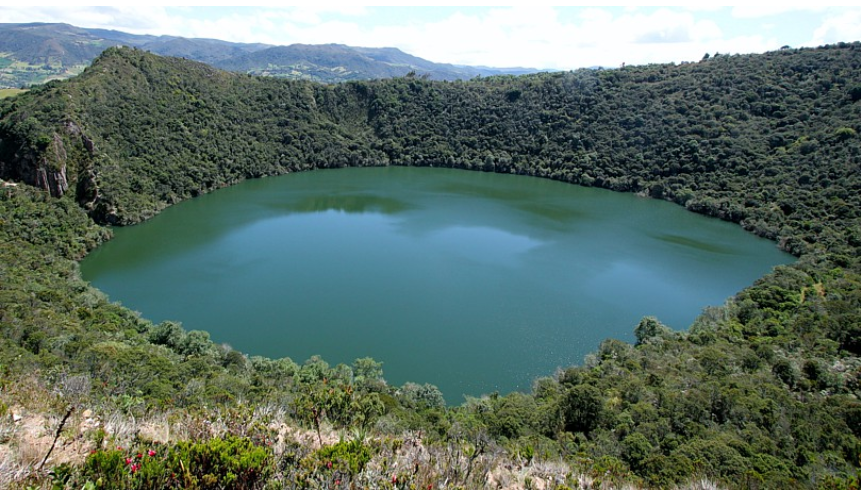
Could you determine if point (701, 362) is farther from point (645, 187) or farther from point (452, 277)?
point (645, 187)

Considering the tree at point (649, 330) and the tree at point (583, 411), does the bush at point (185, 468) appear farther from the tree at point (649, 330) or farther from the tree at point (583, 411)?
the tree at point (649, 330)

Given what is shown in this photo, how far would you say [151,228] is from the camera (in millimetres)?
44250

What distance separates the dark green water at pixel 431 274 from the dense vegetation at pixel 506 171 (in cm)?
239

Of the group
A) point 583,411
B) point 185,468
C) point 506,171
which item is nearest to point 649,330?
point 583,411

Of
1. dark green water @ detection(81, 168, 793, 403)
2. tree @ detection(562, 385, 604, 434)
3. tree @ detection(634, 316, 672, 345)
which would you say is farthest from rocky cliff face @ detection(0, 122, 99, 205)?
tree @ detection(634, 316, 672, 345)

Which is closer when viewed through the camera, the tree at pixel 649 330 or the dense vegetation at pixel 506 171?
the dense vegetation at pixel 506 171

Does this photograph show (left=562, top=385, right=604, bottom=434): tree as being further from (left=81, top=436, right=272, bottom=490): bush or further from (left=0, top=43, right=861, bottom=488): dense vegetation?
(left=81, top=436, right=272, bottom=490): bush

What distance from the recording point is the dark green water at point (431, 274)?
2703cm

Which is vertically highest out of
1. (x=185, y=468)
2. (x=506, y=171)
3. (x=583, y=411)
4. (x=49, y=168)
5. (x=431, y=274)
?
(x=185, y=468)

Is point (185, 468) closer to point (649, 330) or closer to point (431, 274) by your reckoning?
point (649, 330)

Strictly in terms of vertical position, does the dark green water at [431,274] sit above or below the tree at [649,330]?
below

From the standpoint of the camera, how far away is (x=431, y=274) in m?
36.5

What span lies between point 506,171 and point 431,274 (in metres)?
39.7

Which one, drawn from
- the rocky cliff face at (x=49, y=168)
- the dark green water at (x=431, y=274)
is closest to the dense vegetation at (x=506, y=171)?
the rocky cliff face at (x=49, y=168)
